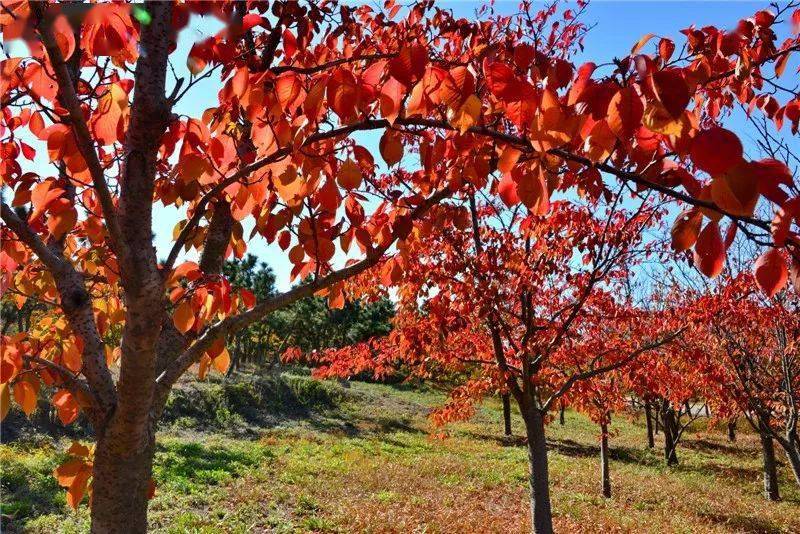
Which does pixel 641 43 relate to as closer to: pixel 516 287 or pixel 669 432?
pixel 516 287

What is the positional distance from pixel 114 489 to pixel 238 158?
47.6 inches

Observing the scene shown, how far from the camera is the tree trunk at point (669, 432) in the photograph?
701 inches

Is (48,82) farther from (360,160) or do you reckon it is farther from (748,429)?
(748,429)

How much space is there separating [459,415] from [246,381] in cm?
1816

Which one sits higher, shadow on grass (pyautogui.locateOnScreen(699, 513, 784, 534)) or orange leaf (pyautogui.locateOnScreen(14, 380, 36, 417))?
orange leaf (pyautogui.locateOnScreen(14, 380, 36, 417))

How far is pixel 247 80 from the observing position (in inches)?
60.2

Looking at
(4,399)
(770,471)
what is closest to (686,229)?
(4,399)

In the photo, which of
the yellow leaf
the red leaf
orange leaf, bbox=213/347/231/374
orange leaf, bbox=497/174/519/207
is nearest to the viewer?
the red leaf

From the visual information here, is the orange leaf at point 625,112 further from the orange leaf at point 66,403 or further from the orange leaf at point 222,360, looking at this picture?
the orange leaf at point 66,403

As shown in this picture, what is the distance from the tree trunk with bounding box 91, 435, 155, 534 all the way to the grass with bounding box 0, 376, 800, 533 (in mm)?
7116

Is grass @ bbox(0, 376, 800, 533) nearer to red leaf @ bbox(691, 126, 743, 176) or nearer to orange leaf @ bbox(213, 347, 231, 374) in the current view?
orange leaf @ bbox(213, 347, 231, 374)

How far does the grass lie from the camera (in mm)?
8625

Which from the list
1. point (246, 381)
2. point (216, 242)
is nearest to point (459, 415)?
point (216, 242)

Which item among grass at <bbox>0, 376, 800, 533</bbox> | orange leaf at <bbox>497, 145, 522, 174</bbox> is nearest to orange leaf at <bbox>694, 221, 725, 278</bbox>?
orange leaf at <bbox>497, 145, 522, 174</bbox>
